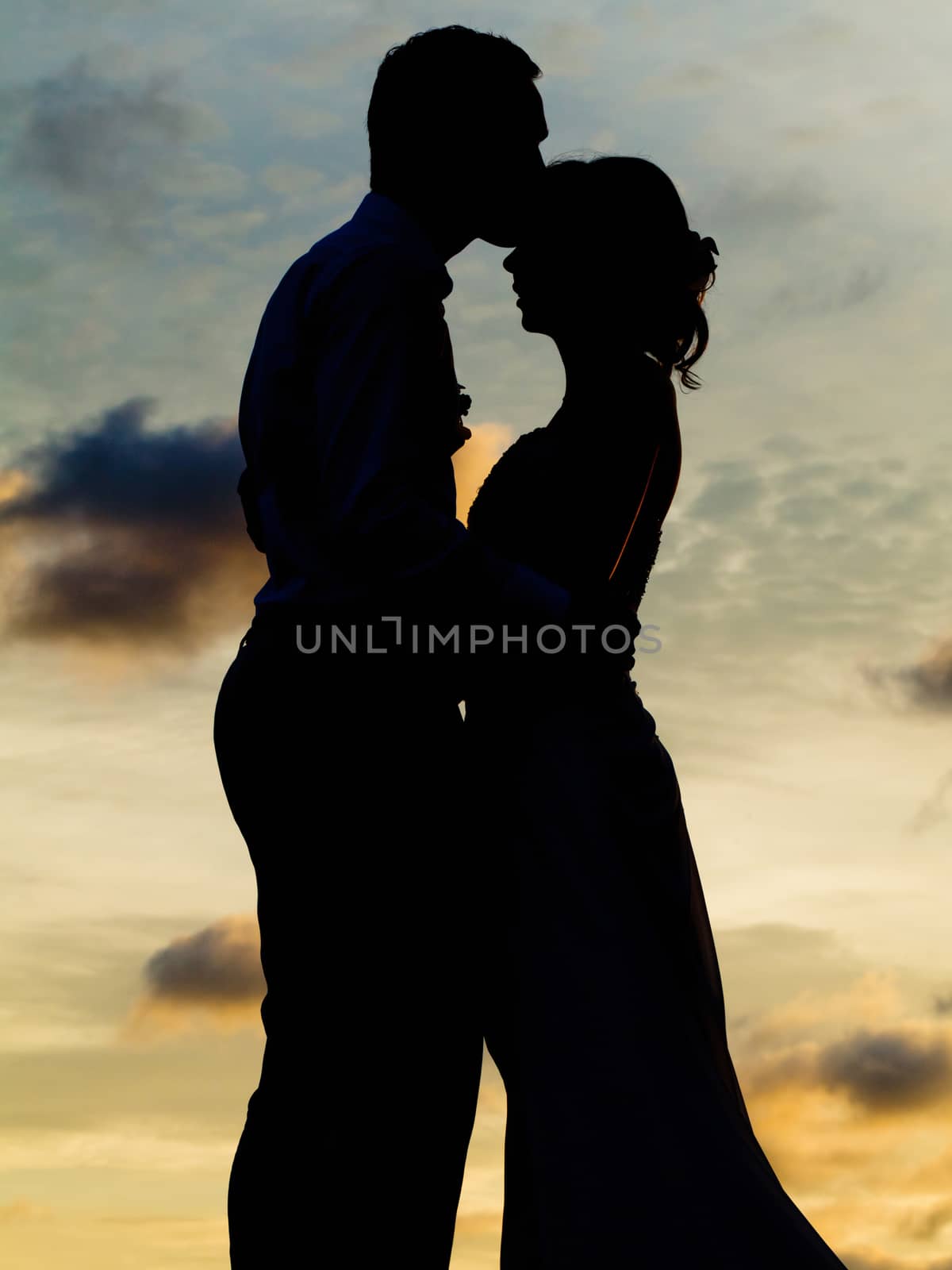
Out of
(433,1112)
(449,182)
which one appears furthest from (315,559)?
(433,1112)

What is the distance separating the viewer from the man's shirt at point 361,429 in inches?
129

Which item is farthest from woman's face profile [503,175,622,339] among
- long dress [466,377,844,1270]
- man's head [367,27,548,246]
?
man's head [367,27,548,246]

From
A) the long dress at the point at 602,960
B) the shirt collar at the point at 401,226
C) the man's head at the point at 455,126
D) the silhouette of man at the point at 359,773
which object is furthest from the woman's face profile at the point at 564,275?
the silhouette of man at the point at 359,773

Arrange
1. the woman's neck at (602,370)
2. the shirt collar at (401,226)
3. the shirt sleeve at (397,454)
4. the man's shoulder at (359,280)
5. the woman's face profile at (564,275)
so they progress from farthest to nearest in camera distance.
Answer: the woman's face profile at (564,275) → the woman's neck at (602,370) → the shirt collar at (401,226) → the man's shoulder at (359,280) → the shirt sleeve at (397,454)

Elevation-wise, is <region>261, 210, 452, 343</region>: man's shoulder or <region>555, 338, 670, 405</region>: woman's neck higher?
<region>555, 338, 670, 405</region>: woman's neck

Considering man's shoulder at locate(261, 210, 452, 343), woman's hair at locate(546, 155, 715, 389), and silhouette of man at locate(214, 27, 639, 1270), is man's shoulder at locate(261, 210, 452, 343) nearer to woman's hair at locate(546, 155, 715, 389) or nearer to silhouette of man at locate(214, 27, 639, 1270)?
silhouette of man at locate(214, 27, 639, 1270)

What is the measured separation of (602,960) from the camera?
3729 mm

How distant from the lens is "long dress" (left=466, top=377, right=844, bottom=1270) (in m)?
3.59

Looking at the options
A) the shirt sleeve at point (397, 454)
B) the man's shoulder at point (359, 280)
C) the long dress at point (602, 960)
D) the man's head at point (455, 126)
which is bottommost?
the long dress at point (602, 960)

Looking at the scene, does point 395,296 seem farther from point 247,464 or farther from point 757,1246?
point 757,1246

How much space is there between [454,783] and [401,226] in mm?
1317

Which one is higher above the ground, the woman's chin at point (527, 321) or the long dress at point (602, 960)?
the woman's chin at point (527, 321)

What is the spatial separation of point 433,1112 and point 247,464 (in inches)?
61.1

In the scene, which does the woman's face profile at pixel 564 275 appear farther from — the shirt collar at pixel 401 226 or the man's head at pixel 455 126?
the shirt collar at pixel 401 226
